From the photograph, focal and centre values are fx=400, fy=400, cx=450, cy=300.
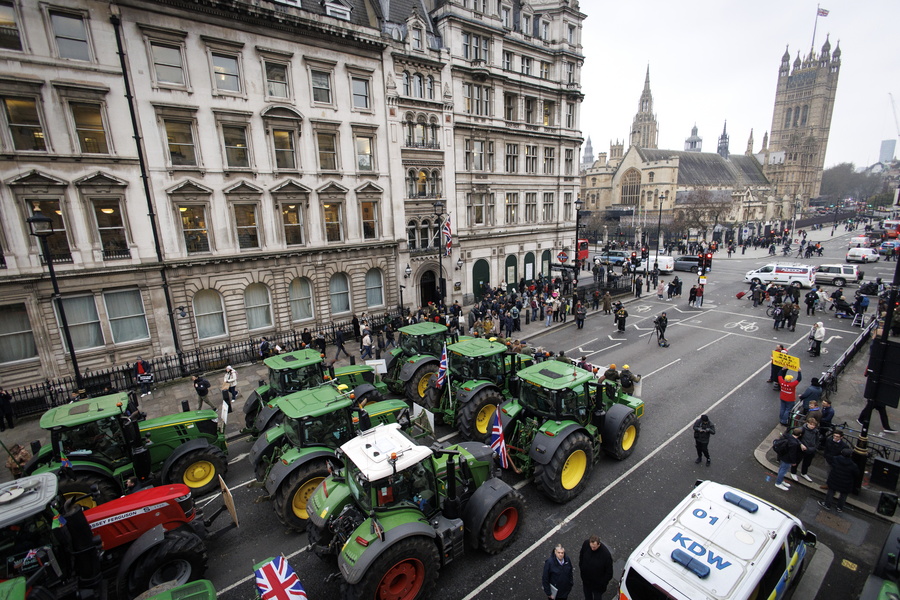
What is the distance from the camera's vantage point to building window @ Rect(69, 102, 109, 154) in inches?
602

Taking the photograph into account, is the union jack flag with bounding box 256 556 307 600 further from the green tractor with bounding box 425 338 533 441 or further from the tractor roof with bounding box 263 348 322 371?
the tractor roof with bounding box 263 348 322 371

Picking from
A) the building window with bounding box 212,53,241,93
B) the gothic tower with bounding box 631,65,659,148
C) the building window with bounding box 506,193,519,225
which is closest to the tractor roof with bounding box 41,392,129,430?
the building window with bounding box 212,53,241,93

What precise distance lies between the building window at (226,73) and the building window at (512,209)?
18.3 meters

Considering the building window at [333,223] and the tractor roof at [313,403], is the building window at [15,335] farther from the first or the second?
the tractor roof at [313,403]

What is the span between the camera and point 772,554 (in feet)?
17.4

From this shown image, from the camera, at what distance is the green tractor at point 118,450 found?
8.09 m

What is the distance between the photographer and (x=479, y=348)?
11.7m

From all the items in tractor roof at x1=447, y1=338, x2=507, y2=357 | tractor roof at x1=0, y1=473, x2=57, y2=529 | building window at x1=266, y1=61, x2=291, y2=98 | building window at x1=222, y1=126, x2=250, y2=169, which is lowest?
tractor roof at x1=0, y1=473, x2=57, y2=529

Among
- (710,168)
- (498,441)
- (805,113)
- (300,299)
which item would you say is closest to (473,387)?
(498,441)

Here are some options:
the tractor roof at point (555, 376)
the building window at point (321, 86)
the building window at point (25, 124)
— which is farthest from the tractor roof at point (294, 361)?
the building window at point (321, 86)

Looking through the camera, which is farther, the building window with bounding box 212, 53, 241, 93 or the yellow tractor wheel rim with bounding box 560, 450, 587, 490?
the building window with bounding box 212, 53, 241, 93

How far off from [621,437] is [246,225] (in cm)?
1828

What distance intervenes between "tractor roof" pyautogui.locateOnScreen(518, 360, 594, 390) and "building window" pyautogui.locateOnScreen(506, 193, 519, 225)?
21895 millimetres

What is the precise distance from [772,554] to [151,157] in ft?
72.5
